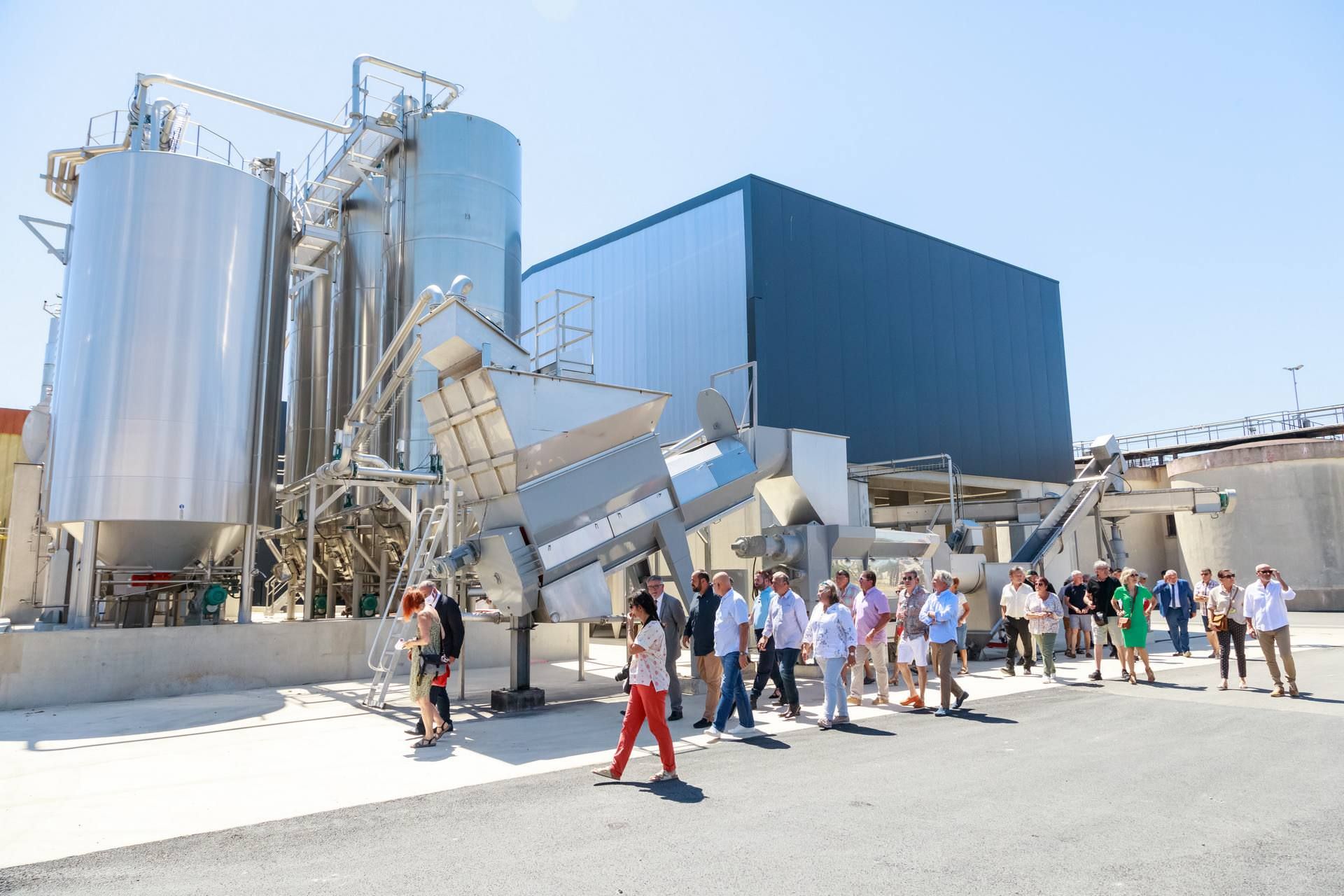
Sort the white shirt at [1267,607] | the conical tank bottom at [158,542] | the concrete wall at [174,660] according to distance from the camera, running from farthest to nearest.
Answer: the conical tank bottom at [158,542]
the concrete wall at [174,660]
the white shirt at [1267,607]

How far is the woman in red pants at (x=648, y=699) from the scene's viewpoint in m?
6.70

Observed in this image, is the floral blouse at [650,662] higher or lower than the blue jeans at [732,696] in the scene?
higher

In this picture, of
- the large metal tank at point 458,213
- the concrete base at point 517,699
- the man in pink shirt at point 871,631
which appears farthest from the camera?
the large metal tank at point 458,213

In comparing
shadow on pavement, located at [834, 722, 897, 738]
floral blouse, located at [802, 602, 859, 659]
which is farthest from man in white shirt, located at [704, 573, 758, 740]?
shadow on pavement, located at [834, 722, 897, 738]

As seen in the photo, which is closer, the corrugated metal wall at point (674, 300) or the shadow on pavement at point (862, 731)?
the shadow on pavement at point (862, 731)

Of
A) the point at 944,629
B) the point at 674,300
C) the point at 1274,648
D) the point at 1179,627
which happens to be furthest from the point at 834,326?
the point at 944,629

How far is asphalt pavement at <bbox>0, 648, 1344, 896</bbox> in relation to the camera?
4520 mm

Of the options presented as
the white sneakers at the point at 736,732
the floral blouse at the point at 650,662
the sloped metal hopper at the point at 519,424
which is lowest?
the white sneakers at the point at 736,732

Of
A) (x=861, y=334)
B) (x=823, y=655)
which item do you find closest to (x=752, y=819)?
(x=823, y=655)

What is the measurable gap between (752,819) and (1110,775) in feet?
10.3

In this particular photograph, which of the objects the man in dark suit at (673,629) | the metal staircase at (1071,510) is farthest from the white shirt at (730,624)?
the metal staircase at (1071,510)

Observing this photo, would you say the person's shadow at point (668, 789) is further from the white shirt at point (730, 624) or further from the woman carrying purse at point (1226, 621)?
the woman carrying purse at point (1226, 621)

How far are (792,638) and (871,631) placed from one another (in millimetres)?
1467

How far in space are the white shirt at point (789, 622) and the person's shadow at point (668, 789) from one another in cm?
323
